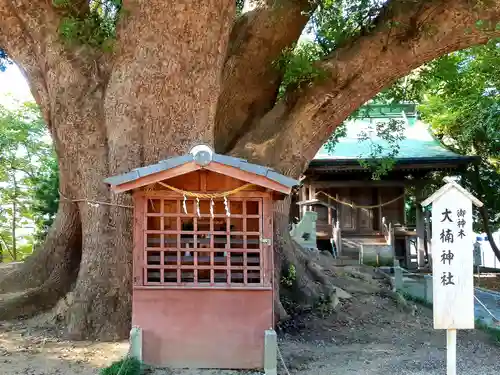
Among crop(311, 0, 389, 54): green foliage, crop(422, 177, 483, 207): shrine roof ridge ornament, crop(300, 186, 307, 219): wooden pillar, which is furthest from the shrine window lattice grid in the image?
crop(300, 186, 307, 219): wooden pillar

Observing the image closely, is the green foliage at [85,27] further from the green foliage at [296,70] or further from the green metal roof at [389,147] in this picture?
the green metal roof at [389,147]

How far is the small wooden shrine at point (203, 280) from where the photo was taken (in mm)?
6254

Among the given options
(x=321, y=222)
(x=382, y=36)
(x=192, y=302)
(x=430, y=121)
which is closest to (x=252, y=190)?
(x=192, y=302)

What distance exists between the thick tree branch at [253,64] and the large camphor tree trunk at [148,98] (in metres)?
0.03

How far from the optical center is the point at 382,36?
8734 millimetres

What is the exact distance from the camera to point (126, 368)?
18.9 feet

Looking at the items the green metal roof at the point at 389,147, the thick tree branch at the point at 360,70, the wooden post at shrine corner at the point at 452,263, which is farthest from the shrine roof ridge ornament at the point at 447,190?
the green metal roof at the point at 389,147

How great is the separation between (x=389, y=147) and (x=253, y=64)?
692 cm

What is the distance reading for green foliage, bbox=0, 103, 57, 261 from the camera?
65.9 feet

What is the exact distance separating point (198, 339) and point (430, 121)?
14.7 meters

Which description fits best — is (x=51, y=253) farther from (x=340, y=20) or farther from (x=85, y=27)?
(x=340, y=20)

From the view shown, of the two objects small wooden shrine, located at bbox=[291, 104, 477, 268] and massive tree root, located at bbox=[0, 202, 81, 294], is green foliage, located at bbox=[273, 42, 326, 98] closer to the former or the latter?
massive tree root, located at bbox=[0, 202, 81, 294]

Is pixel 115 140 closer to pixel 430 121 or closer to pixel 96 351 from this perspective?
pixel 96 351

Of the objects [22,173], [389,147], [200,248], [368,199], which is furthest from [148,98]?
[22,173]
